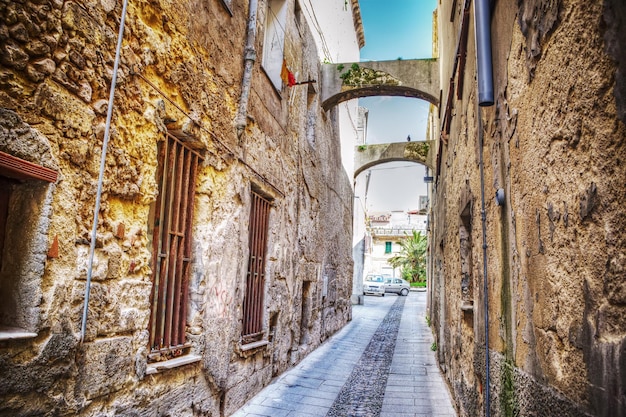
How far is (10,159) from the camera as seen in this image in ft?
6.37

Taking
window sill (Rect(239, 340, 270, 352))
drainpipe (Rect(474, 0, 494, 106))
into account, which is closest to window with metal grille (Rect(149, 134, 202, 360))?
window sill (Rect(239, 340, 270, 352))

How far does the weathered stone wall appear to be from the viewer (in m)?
1.12

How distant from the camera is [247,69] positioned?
4.76 m

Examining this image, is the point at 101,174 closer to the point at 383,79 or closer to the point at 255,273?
the point at 255,273

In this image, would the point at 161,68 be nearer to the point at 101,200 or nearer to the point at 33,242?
the point at 101,200

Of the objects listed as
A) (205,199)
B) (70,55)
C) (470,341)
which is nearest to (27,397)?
(70,55)

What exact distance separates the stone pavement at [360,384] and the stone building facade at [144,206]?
0.35m

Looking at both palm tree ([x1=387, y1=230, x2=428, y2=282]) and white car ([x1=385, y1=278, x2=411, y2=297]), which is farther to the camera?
palm tree ([x1=387, y1=230, x2=428, y2=282])

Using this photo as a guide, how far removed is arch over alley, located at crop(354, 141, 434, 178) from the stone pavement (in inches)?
229

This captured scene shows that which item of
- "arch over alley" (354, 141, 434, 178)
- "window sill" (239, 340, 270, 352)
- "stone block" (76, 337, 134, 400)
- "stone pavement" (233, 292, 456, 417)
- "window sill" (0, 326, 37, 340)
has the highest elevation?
"arch over alley" (354, 141, 434, 178)

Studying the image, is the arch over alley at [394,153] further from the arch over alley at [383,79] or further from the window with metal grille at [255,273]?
the window with metal grille at [255,273]

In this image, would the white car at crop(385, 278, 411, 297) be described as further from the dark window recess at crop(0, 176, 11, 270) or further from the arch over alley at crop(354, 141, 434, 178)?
the dark window recess at crop(0, 176, 11, 270)

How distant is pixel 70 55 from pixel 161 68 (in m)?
0.93

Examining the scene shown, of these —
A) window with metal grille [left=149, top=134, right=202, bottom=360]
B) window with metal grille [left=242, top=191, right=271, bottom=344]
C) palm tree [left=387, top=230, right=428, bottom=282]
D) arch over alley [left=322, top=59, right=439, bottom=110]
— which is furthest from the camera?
palm tree [left=387, top=230, right=428, bottom=282]
